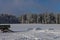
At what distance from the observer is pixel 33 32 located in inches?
116

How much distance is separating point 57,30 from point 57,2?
31.3 inches

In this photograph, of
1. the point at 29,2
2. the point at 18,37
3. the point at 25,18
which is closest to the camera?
the point at 18,37

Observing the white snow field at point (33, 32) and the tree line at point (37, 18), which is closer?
the white snow field at point (33, 32)

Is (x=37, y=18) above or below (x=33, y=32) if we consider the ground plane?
above

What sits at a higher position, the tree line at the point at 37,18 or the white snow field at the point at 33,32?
the tree line at the point at 37,18

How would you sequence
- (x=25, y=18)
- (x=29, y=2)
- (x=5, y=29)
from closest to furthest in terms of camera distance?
(x=5, y=29), (x=25, y=18), (x=29, y=2)

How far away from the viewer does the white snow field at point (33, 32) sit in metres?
Result: 2.72

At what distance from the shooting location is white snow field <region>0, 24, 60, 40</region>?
2721mm

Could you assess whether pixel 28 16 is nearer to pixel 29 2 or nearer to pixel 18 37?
pixel 29 2

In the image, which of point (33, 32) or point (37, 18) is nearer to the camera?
point (33, 32)

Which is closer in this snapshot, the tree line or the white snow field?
the white snow field

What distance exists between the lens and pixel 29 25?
317 centimetres

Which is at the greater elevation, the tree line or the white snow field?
the tree line

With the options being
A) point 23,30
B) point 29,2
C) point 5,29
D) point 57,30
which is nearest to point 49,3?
point 29,2
